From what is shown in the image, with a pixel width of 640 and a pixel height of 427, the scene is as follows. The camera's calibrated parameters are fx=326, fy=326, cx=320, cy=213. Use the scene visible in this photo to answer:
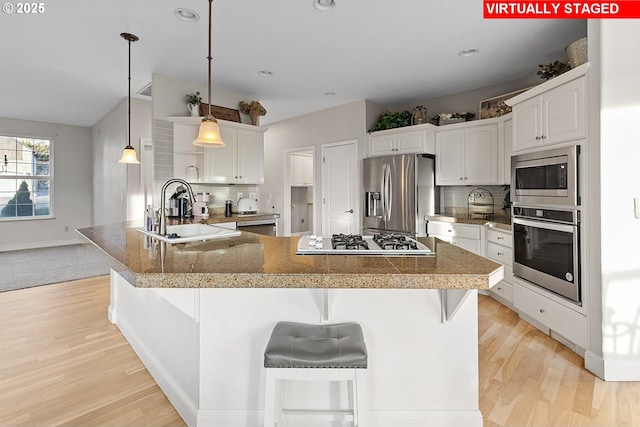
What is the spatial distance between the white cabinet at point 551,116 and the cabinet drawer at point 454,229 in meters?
1.04

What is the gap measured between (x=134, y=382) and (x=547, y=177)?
3222 millimetres

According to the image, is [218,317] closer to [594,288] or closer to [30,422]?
[30,422]

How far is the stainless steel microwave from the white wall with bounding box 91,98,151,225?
4.93 m

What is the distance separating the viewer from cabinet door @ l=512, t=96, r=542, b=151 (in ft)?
8.55

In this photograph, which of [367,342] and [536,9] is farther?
[536,9]

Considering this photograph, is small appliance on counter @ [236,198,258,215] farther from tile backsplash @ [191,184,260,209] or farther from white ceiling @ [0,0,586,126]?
white ceiling @ [0,0,586,126]

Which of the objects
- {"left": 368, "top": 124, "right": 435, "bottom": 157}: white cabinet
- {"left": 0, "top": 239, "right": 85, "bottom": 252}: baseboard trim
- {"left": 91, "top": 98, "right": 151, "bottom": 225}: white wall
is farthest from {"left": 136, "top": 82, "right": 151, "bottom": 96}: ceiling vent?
{"left": 0, "top": 239, "right": 85, "bottom": 252}: baseboard trim

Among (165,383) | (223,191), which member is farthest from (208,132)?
(223,191)

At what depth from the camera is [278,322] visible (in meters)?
1.49

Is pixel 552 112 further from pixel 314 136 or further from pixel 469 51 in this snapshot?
pixel 314 136

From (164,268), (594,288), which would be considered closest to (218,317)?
(164,268)

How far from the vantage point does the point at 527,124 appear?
2725 millimetres

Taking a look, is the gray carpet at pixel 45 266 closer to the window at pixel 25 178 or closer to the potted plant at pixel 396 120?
the window at pixel 25 178

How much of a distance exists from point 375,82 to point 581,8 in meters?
2.06
